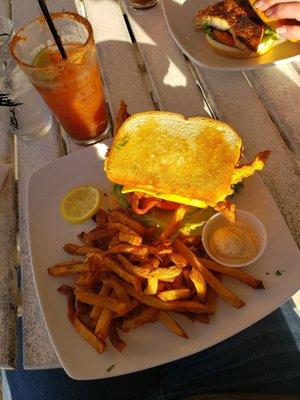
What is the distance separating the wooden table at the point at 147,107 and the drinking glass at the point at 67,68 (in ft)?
0.59

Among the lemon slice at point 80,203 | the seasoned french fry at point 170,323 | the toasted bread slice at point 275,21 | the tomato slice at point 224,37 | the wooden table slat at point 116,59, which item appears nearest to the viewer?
the seasoned french fry at point 170,323

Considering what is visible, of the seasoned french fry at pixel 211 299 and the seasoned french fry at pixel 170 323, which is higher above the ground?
the seasoned french fry at pixel 170 323

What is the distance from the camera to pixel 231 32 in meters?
1.85

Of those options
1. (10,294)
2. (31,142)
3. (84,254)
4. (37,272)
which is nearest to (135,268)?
(84,254)

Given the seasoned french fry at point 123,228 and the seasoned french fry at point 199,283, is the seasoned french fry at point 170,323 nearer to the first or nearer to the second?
the seasoned french fry at point 199,283

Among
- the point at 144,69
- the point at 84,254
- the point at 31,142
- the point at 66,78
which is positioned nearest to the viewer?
the point at 84,254

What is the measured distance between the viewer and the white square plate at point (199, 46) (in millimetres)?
1782

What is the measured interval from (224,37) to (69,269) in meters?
1.21

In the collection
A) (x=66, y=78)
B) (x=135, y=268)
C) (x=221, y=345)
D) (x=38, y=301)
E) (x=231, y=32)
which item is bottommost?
(x=221, y=345)

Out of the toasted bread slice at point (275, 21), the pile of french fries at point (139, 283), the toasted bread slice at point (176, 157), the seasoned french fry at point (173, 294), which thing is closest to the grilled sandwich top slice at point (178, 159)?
the toasted bread slice at point (176, 157)

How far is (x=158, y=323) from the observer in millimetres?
1347

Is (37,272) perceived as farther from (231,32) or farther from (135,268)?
(231,32)

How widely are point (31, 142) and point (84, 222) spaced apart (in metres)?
0.55

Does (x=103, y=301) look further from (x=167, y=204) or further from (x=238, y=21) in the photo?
(x=238, y=21)
